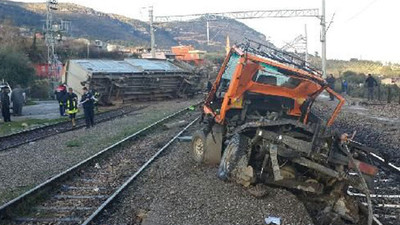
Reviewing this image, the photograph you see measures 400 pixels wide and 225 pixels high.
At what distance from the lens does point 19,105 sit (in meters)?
23.2

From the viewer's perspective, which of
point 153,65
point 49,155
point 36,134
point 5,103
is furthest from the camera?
point 153,65

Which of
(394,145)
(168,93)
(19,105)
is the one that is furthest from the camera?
(168,93)

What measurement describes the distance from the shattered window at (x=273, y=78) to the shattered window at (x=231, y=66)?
0.57 metres

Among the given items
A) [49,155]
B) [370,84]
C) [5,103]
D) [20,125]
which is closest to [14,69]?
[5,103]

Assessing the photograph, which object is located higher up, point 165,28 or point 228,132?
point 165,28

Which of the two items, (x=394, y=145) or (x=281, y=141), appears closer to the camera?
(x=281, y=141)

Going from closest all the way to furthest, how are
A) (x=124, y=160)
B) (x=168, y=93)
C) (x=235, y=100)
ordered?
(x=235, y=100)
(x=124, y=160)
(x=168, y=93)

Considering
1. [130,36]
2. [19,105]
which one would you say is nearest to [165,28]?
[130,36]

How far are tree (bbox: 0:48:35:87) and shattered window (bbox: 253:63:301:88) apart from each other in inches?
1220

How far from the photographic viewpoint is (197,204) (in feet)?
23.4

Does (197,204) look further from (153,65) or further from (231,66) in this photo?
(153,65)

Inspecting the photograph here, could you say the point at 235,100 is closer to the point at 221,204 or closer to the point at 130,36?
the point at 221,204

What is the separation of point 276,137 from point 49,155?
7.01 m

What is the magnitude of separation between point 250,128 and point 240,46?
228cm
